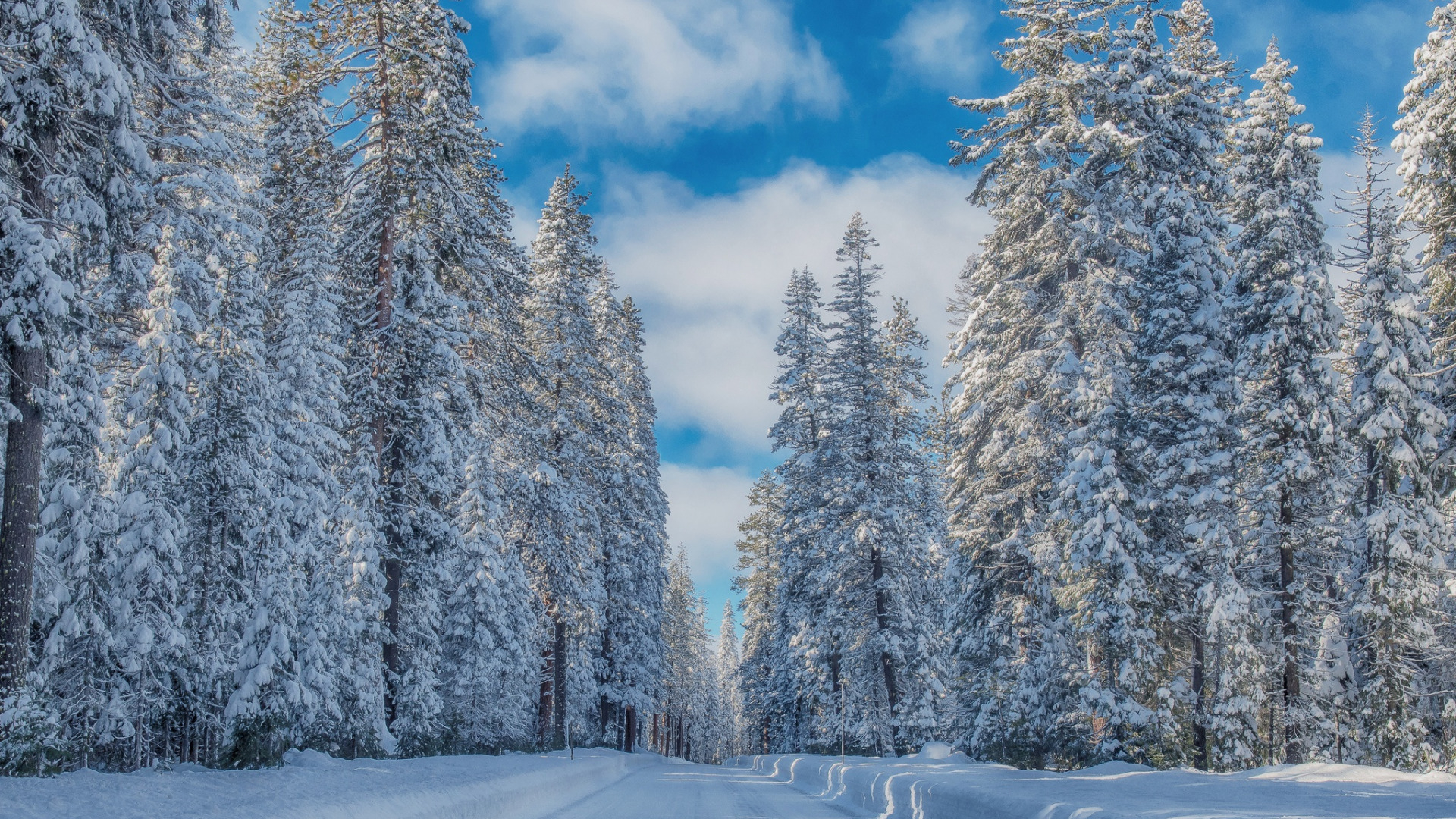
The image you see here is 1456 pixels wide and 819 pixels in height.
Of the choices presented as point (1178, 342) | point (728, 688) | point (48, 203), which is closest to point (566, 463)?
point (48, 203)

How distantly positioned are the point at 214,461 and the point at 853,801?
1287cm

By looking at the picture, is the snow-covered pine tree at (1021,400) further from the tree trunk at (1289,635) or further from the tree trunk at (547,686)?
the tree trunk at (547,686)

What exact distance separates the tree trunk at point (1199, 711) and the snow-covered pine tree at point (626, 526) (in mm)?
18632

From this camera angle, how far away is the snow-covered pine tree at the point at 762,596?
4712 cm

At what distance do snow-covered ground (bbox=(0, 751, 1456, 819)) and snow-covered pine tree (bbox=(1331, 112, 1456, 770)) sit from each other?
29.8ft

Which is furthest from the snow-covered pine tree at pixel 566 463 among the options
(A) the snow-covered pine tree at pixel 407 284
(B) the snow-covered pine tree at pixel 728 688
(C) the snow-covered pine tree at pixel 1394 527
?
(B) the snow-covered pine tree at pixel 728 688

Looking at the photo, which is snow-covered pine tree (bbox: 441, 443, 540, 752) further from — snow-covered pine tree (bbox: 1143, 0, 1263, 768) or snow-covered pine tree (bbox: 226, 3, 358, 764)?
snow-covered pine tree (bbox: 1143, 0, 1263, 768)

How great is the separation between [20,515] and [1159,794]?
491 inches

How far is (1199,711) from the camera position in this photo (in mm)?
17812

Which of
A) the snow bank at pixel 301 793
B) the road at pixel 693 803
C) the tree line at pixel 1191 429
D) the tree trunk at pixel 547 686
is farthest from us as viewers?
the tree trunk at pixel 547 686

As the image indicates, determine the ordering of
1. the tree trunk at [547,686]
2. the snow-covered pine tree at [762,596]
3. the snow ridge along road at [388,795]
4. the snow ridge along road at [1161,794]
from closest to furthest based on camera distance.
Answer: the snow ridge along road at [388,795]
the snow ridge along road at [1161,794]
the tree trunk at [547,686]
the snow-covered pine tree at [762,596]

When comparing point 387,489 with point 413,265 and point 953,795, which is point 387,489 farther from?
point 953,795

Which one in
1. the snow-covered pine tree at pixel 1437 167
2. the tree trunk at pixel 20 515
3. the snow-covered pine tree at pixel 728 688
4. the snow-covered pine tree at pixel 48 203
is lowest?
the snow-covered pine tree at pixel 728 688

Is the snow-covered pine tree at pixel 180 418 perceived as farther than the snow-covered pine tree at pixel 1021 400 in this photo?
No
